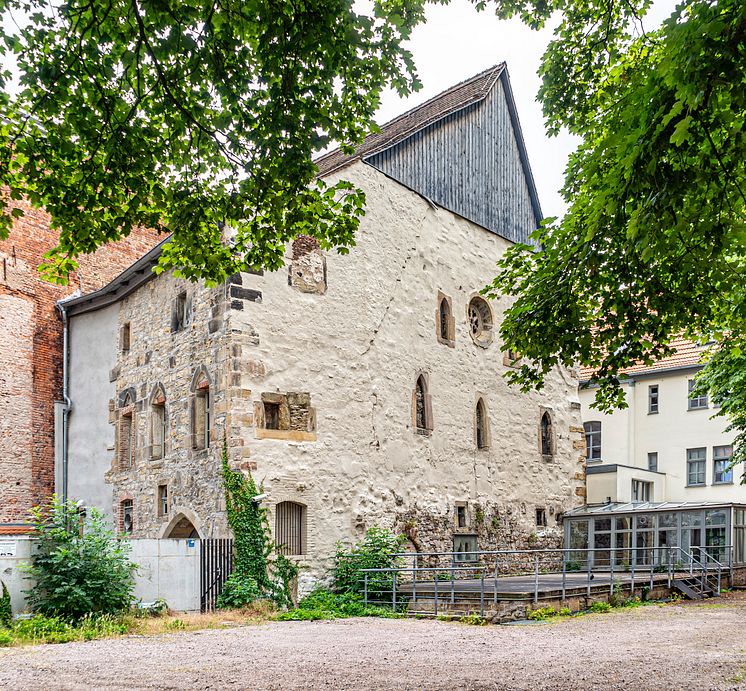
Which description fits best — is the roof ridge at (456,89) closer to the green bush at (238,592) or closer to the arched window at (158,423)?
the arched window at (158,423)

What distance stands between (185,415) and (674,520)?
538 inches

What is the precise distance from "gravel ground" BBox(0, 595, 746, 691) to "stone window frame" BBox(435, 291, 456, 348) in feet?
29.3

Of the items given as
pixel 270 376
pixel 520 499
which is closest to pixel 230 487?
pixel 270 376

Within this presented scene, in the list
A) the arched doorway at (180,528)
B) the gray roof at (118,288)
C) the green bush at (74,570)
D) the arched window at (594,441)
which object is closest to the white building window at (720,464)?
the arched window at (594,441)

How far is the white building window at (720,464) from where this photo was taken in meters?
30.0

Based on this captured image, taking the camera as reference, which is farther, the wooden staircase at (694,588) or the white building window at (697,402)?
the white building window at (697,402)

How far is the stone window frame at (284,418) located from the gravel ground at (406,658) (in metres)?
4.02

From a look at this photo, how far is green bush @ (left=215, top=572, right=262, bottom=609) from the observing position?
1658 cm

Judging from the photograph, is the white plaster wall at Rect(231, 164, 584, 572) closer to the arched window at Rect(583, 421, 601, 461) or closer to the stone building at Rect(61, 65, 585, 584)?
the stone building at Rect(61, 65, 585, 584)

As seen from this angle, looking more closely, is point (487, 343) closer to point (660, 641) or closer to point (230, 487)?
point (230, 487)

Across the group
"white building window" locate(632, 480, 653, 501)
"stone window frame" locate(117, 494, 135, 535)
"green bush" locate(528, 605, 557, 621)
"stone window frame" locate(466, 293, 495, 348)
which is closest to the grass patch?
"green bush" locate(528, 605, 557, 621)

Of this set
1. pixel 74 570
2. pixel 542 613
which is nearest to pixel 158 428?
pixel 74 570

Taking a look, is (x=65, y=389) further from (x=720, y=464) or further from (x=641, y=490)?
(x=720, y=464)

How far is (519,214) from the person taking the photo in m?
26.3
